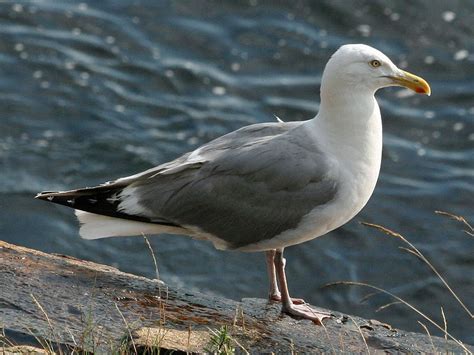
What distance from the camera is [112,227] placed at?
6.70 metres

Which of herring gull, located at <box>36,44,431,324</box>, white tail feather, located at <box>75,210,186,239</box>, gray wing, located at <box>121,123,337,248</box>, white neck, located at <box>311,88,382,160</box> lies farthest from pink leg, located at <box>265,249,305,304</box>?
white neck, located at <box>311,88,382,160</box>

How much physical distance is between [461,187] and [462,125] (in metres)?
1.22

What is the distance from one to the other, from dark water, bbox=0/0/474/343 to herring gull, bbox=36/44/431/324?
3.98 meters

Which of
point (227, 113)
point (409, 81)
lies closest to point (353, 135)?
point (409, 81)

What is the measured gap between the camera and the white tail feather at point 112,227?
665 cm

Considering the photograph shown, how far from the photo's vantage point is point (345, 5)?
583 inches

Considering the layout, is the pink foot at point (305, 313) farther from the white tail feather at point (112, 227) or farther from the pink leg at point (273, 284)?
the white tail feather at point (112, 227)

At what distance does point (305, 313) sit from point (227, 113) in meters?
6.77

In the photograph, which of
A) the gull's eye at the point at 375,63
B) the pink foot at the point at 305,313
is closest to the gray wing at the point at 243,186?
the pink foot at the point at 305,313

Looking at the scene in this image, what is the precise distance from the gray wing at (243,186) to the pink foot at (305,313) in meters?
0.47

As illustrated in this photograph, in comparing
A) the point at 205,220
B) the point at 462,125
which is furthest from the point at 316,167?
the point at 462,125

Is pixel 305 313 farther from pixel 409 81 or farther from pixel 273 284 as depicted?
pixel 409 81

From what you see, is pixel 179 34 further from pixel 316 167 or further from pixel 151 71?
pixel 316 167

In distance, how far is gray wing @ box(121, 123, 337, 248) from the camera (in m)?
6.34
